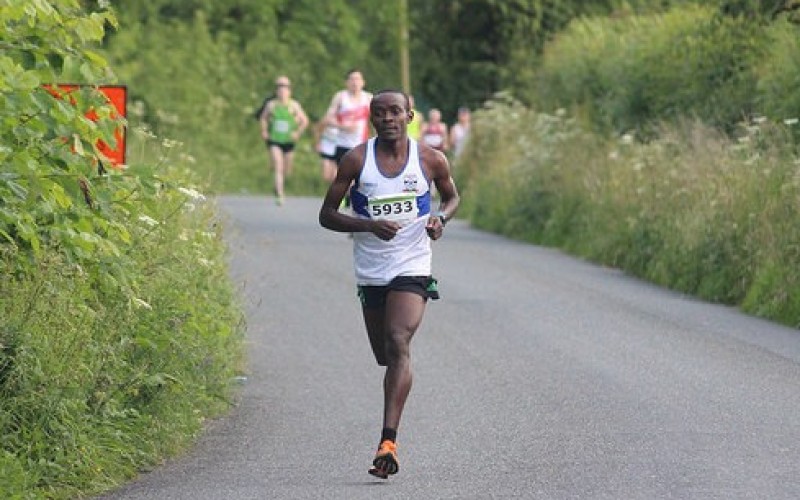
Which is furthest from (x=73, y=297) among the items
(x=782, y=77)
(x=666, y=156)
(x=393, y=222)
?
(x=666, y=156)

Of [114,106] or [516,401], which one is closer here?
[114,106]

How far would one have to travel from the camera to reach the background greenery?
31.1 ft

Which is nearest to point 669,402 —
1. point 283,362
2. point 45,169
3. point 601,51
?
point 283,362

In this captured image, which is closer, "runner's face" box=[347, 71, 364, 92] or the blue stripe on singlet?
the blue stripe on singlet

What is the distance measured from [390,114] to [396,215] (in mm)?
459

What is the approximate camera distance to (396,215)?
10117 millimetres

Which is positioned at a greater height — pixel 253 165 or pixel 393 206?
pixel 393 206

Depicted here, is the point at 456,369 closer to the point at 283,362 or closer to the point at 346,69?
the point at 283,362

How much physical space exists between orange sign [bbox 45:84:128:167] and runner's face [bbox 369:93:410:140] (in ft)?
4.11

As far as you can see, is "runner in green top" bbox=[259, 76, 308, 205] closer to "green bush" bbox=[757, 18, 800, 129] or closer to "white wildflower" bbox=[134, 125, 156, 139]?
"green bush" bbox=[757, 18, 800, 129]

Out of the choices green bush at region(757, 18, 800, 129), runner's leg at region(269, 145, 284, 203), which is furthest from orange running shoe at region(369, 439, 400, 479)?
runner's leg at region(269, 145, 284, 203)

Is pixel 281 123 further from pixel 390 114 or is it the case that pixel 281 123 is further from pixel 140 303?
pixel 140 303

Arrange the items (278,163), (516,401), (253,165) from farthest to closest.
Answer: (253,165)
(278,163)
(516,401)

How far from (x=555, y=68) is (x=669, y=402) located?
64.3 ft
